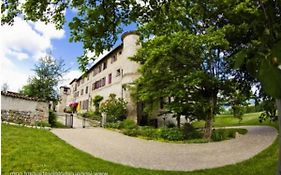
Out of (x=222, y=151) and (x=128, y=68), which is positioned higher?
(x=128, y=68)

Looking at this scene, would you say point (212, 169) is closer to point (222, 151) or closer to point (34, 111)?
point (222, 151)

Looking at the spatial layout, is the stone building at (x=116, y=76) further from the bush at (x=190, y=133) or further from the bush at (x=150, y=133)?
the bush at (x=190, y=133)

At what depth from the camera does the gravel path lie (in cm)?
1265

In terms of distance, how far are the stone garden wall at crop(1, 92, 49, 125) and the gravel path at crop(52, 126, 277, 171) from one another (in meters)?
4.42

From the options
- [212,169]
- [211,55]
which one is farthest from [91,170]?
[211,55]

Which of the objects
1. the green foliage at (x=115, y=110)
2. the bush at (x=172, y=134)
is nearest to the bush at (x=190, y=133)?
the bush at (x=172, y=134)

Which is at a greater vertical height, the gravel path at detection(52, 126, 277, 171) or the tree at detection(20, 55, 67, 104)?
the tree at detection(20, 55, 67, 104)

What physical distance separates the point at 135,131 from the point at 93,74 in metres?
24.9

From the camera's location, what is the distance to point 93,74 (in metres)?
44.6

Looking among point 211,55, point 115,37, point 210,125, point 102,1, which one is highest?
point 211,55

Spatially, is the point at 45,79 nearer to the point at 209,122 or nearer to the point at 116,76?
the point at 116,76

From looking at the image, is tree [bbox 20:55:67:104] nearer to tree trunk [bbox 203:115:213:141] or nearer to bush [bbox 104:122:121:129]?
bush [bbox 104:122:121:129]

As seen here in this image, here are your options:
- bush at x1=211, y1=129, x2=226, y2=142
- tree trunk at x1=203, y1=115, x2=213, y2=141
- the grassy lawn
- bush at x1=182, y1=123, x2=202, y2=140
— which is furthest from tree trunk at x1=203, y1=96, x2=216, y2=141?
the grassy lawn

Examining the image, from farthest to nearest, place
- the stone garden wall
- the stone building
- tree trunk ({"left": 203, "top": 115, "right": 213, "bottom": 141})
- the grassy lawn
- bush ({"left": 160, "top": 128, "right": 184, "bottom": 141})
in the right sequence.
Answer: the stone building → the stone garden wall → tree trunk ({"left": 203, "top": 115, "right": 213, "bottom": 141}) → bush ({"left": 160, "top": 128, "right": 184, "bottom": 141}) → the grassy lawn
